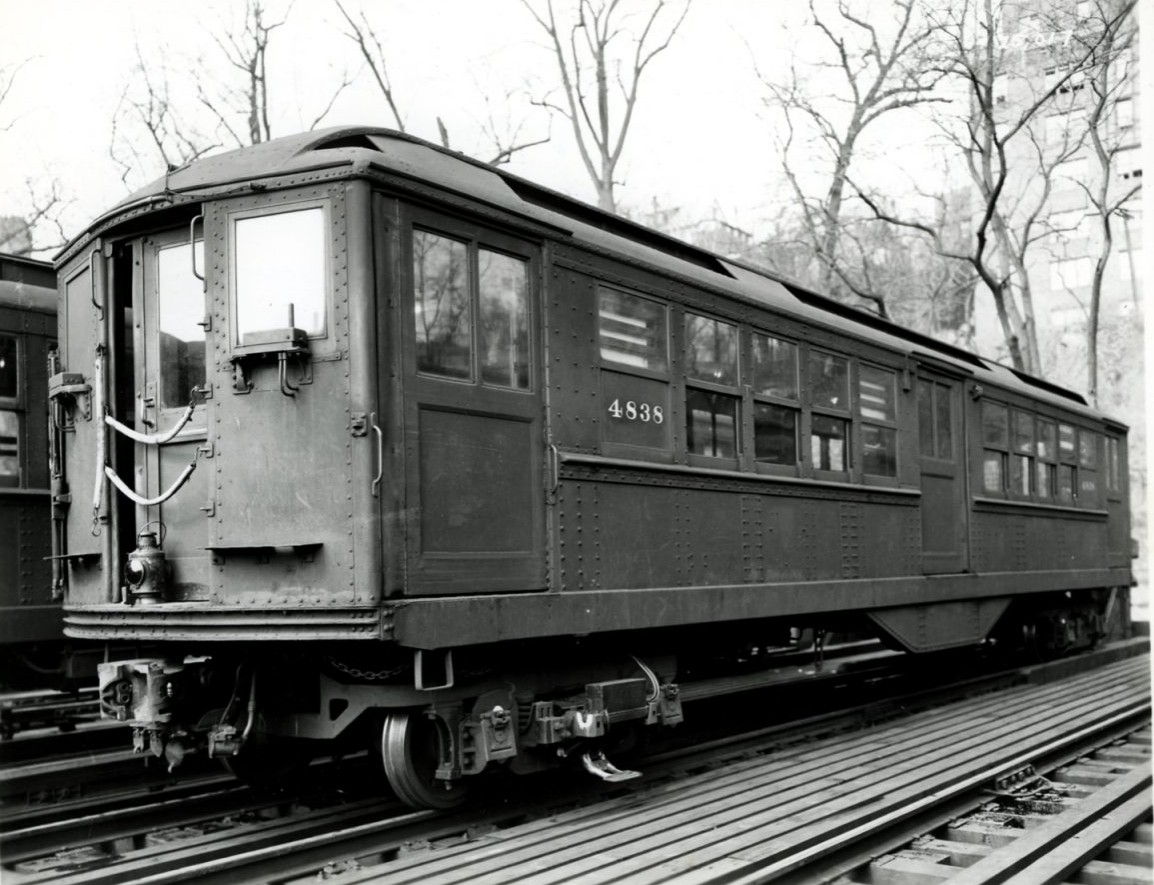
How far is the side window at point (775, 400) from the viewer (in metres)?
7.75

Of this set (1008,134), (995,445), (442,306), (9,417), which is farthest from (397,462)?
(1008,134)

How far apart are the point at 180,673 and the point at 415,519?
151 centimetres

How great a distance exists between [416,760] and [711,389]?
3.00 m

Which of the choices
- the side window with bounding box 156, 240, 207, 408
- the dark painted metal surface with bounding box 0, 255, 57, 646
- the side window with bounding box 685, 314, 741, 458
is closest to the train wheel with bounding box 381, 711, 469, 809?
the side window with bounding box 156, 240, 207, 408

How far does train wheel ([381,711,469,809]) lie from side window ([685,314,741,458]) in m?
2.46

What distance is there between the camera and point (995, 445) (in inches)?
452

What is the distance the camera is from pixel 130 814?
5.91m

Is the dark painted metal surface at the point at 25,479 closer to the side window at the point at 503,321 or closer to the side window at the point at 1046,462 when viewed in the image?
the side window at the point at 503,321

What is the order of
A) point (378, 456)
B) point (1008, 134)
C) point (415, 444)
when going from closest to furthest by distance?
point (378, 456), point (415, 444), point (1008, 134)

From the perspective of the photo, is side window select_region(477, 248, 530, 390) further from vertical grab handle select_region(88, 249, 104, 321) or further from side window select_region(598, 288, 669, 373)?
vertical grab handle select_region(88, 249, 104, 321)

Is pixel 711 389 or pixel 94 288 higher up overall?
pixel 94 288

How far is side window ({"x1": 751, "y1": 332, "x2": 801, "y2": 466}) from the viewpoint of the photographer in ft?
25.4

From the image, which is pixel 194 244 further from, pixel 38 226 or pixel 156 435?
pixel 38 226

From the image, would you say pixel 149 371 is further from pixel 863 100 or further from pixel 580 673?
pixel 863 100
